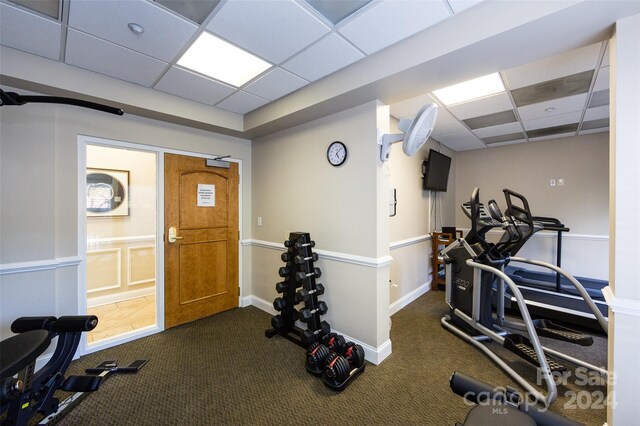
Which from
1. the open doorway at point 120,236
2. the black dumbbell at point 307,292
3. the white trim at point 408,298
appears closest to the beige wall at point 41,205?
the open doorway at point 120,236

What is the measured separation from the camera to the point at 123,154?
372 cm

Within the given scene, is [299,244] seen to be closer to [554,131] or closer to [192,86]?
[192,86]

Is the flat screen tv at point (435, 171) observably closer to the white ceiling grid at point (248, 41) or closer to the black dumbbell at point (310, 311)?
the white ceiling grid at point (248, 41)

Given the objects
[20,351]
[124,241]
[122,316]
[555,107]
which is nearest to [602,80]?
[555,107]

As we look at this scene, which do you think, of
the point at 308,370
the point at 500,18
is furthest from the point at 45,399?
the point at 500,18

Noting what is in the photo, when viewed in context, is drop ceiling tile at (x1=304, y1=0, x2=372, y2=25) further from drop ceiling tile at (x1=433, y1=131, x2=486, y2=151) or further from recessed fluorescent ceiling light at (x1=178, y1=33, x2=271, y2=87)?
drop ceiling tile at (x1=433, y1=131, x2=486, y2=151)

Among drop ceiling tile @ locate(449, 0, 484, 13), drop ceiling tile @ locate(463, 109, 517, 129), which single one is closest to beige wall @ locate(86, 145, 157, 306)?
drop ceiling tile @ locate(449, 0, 484, 13)

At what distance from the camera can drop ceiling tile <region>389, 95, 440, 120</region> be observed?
3.00m

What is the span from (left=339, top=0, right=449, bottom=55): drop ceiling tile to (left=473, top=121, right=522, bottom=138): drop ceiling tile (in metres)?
3.00

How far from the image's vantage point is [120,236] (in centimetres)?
390

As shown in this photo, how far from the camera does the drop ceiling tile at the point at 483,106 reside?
2.96 m

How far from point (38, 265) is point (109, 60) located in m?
1.87

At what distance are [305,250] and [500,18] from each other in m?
2.33

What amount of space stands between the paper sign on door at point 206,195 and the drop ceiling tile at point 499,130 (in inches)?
163
